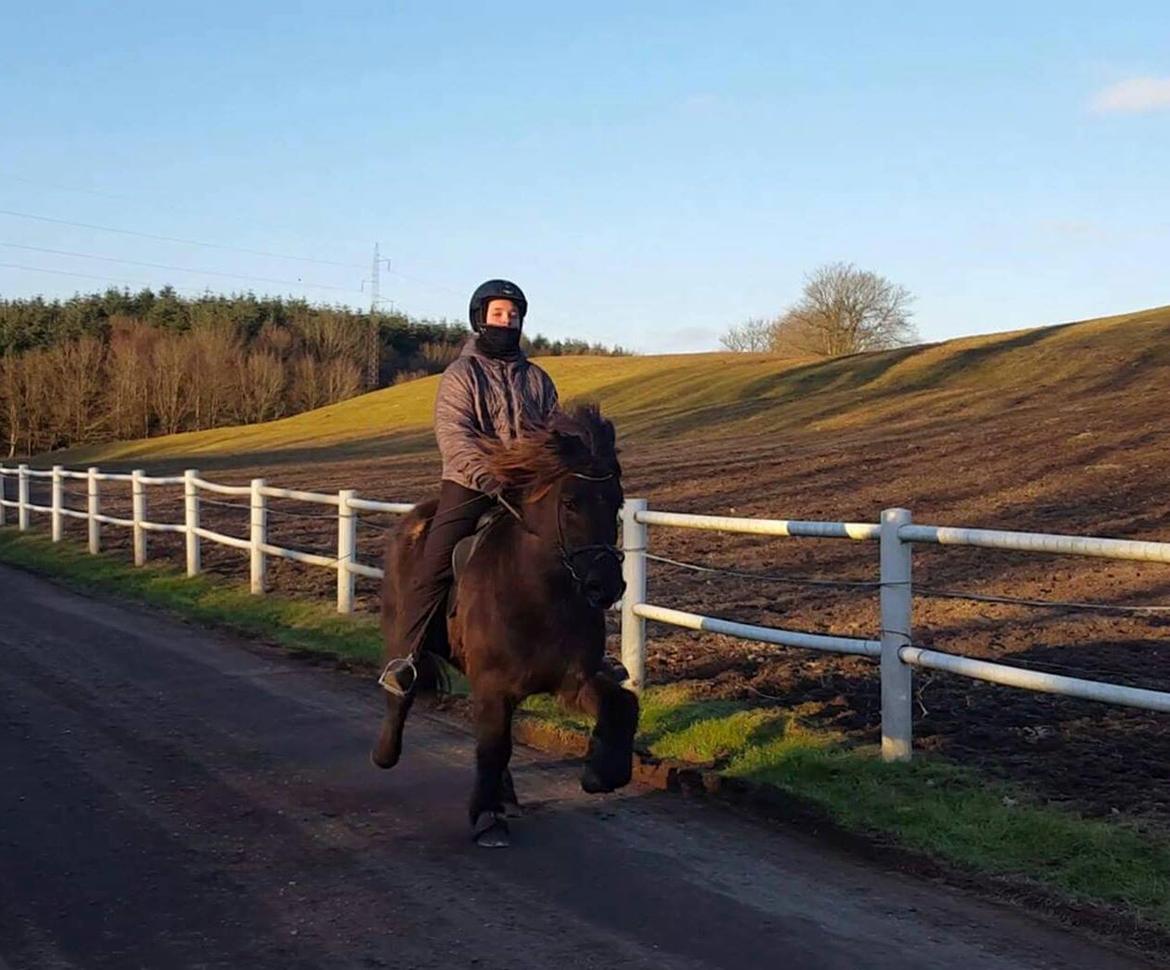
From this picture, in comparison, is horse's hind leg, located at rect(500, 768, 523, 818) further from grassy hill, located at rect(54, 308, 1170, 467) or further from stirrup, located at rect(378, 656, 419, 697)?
grassy hill, located at rect(54, 308, 1170, 467)

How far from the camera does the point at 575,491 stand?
17.5 ft

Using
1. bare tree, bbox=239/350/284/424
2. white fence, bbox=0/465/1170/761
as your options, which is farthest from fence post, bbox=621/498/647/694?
bare tree, bbox=239/350/284/424

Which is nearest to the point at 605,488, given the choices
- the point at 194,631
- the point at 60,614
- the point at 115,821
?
the point at 115,821

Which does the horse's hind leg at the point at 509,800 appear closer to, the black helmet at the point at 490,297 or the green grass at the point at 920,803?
the green grass at the point at 920,803

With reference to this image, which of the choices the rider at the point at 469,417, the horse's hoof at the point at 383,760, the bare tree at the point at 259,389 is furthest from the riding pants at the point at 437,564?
the bare tree at the point at 259,389

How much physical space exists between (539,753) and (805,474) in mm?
16276

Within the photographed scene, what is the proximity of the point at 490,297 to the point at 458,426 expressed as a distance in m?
0.64

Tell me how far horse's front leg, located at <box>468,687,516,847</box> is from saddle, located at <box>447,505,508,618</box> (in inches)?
22.2

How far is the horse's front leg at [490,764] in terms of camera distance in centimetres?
557

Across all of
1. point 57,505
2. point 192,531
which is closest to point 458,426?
point 192,531

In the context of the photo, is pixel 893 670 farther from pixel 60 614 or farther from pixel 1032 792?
pixel 60 614

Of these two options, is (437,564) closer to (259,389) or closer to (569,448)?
(569,448)

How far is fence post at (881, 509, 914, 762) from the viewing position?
6547 mm

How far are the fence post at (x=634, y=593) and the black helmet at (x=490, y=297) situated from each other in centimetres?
249
